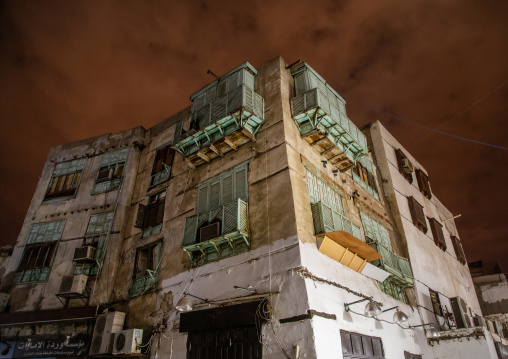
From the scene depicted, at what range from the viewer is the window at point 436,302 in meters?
15.7

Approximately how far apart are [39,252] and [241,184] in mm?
11046

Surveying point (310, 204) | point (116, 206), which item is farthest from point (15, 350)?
point (310, 204)

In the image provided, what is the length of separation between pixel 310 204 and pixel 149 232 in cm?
754

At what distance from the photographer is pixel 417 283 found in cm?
1503

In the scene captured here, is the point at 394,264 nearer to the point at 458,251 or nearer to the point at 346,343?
the point at 346,343

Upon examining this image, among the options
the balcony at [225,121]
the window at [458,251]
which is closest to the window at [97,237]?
the balcony at [225,121]

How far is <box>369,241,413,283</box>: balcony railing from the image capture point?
12.7 meters

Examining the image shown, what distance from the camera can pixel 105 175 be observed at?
17.6 m

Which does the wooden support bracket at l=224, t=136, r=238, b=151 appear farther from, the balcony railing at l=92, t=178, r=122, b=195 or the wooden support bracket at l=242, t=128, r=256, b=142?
the balcony railing at l=92, t=178, r=122, b=195

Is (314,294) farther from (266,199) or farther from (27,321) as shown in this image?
(27,321)

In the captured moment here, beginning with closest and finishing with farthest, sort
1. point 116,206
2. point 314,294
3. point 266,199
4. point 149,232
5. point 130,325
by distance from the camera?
point 314,294 < point 266,199 < point 130,325 < point 149,232 < point 116,206

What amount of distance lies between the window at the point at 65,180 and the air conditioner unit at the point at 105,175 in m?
1.40

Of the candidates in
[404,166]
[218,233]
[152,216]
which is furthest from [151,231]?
[404,166]

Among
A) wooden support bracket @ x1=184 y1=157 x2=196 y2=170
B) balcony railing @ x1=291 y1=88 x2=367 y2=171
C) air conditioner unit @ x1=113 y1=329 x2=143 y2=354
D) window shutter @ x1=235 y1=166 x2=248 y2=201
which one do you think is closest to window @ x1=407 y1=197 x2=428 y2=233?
balcony railing @ x1=291 y1=88 x2=367 y2=171
